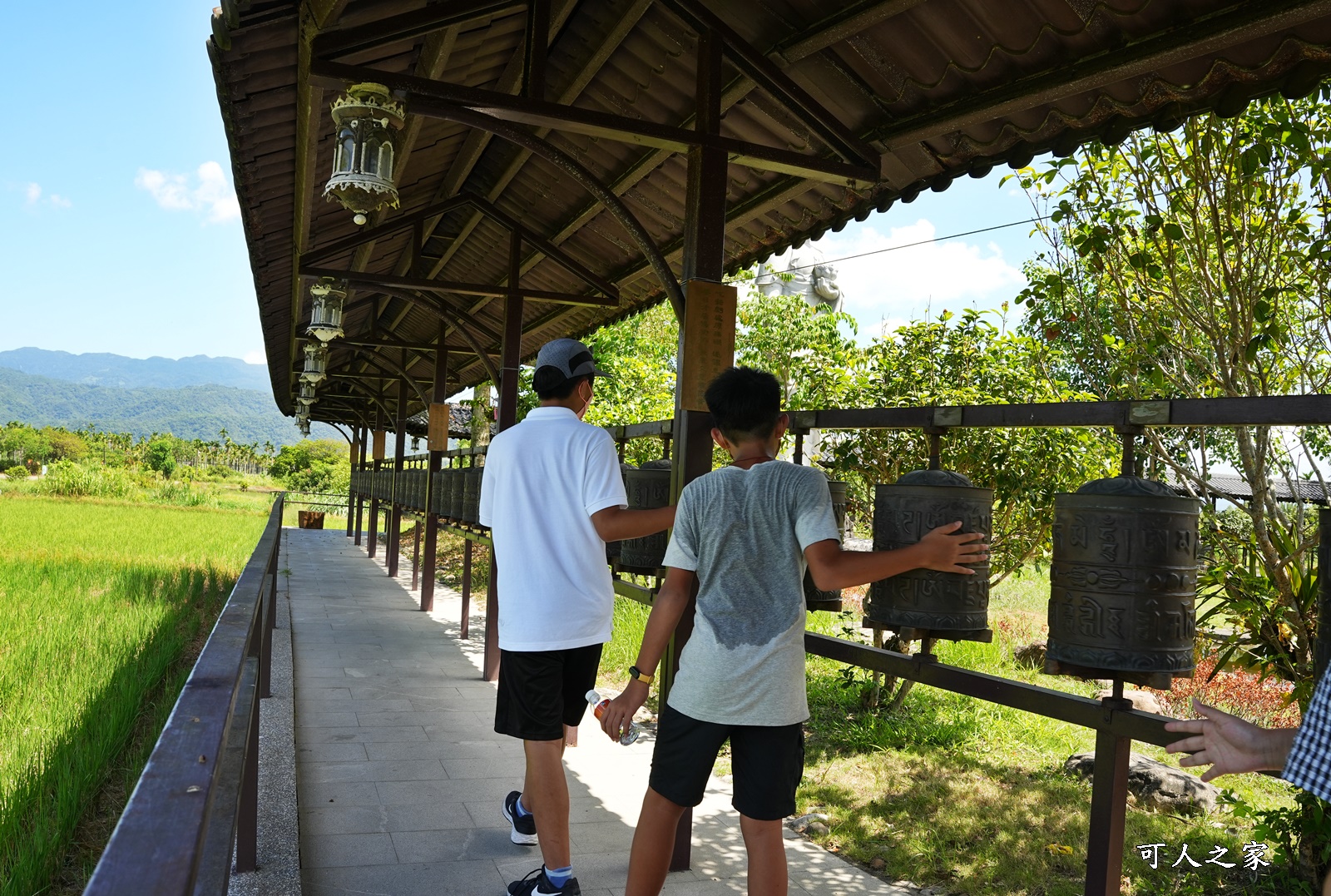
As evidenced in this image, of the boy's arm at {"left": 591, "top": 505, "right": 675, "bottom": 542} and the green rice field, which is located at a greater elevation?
the boy's arm at {"left": 591, "top": 505, "right": 675, "bottom": 542}

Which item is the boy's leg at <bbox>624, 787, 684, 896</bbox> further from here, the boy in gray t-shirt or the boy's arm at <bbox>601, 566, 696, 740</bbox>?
the boy's arm at <bbox>601, 566, 696, 740</bbox>

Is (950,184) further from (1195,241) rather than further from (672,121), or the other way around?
(1195,241)

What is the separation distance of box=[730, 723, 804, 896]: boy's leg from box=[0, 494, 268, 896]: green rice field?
6.55ft

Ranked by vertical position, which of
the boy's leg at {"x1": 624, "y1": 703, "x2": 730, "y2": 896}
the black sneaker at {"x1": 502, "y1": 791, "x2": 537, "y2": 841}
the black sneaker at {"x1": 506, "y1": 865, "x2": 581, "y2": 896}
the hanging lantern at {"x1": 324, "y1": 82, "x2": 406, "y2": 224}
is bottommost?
the black sneaker at {"x1": 502, "y1": 791, "x2": 537, "y2": 841}

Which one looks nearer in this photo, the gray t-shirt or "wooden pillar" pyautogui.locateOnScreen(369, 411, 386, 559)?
the gray t-shirt

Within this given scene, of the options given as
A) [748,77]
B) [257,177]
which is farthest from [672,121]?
[257,177]

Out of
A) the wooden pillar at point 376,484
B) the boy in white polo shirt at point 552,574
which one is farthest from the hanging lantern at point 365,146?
the wooden pillar at point 376,484

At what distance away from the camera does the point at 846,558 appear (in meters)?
2.08

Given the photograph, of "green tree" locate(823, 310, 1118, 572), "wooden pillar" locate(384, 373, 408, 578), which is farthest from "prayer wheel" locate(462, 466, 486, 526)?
"wooden pillar" locate(384, 373, 408, 578)

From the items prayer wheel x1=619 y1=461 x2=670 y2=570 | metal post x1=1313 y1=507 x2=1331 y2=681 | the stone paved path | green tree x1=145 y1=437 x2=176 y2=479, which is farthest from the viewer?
green tree x1=145 y1=437 x2=176 y2=479

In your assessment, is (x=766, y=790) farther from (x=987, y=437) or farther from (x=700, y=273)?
(x=987, y=437)

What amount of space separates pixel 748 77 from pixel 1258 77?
5.04 ft

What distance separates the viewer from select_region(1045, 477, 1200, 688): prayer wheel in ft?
6.53

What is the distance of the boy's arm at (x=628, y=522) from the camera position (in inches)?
106
